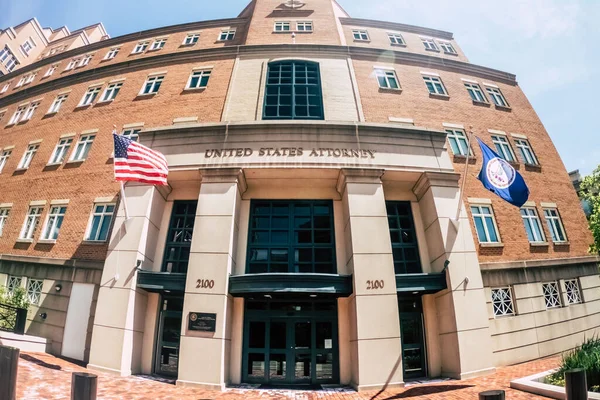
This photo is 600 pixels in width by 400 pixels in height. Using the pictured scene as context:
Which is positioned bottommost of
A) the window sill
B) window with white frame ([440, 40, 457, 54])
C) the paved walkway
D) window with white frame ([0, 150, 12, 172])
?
the paved walkway

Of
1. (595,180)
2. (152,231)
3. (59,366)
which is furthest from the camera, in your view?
(595,180)

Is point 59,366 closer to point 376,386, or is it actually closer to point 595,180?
point 376,386

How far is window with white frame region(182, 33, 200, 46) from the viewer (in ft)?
69.5

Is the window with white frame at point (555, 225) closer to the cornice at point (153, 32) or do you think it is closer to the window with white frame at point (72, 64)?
the cornice at point (153, 32)

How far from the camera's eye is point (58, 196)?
607 inches

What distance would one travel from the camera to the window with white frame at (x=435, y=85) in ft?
58.9

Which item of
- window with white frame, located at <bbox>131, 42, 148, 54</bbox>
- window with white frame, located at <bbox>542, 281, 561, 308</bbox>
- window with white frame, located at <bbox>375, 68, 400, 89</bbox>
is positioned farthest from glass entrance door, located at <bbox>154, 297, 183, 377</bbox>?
window with white frame, located at <bbox>131, 42, 148, 54</bbox>

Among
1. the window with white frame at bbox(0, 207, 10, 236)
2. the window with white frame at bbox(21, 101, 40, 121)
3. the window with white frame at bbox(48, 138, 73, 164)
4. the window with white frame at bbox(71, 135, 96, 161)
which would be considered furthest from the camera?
the window with white frame at bbox(21, 101, 40, 121)

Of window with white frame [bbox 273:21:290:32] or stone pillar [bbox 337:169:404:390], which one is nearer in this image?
stone pillar [bbox 337:169:404:390]

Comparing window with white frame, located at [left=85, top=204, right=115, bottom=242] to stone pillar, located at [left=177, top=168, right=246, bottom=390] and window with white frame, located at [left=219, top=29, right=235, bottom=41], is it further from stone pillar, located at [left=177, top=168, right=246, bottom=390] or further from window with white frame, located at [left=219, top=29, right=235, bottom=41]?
window with white frame, located at [left=219, top=29, right=235, bottom=41]

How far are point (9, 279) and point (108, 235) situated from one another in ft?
22.2

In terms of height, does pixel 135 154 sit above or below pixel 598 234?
above

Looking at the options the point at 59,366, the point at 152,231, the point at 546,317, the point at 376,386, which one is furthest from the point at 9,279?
the point at 546,317

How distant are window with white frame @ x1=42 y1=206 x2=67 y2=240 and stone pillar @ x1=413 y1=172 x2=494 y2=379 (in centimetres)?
1884
